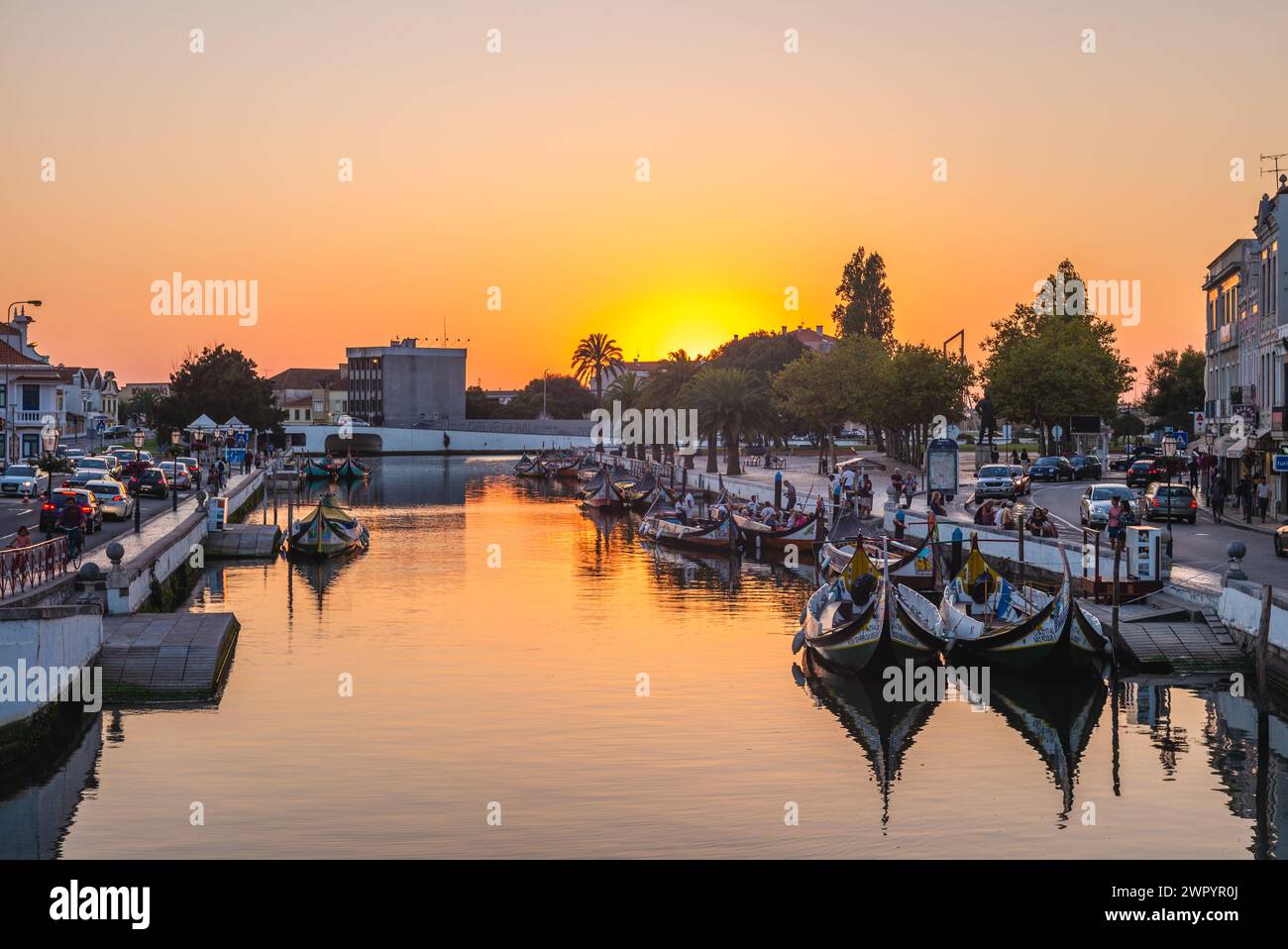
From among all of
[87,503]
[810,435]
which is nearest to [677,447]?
[810,435]

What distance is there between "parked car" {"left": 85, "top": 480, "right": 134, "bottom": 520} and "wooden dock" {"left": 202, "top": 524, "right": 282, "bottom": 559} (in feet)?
12.2

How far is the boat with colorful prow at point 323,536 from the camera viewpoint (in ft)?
213

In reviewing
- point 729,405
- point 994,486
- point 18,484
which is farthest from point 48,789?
point 729,405

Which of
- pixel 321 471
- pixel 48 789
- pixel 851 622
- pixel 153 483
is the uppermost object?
pixel 153 483

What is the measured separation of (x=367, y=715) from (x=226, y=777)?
6.06 metres

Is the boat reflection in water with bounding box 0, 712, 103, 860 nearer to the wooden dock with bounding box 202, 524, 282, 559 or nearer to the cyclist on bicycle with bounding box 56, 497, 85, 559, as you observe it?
the cyclist on bicycle with bounding box 56, 497, 85, 559

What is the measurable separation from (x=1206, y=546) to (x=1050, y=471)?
139 feet

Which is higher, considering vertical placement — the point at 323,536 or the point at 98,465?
the point at 98,465

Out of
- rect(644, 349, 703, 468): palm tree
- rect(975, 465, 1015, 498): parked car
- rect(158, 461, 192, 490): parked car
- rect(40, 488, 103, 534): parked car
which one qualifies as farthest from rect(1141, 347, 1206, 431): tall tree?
rect(40, 488, 103, 534): parked car

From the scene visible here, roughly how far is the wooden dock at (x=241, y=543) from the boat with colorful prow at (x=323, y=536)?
0.94 meters

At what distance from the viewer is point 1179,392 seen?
152250 millimetres

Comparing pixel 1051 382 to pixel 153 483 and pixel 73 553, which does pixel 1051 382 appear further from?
pixel 73 553

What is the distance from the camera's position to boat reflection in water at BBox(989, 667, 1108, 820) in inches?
1153
